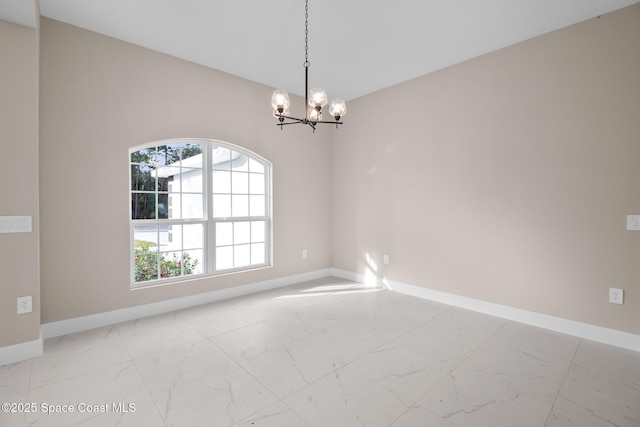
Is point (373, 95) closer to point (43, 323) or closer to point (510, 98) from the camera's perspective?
point (510, 98)

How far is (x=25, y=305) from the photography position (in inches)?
95.8

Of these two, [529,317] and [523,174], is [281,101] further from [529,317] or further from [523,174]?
[529,317]

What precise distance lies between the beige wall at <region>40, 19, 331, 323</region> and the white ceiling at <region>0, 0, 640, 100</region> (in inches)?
8.8

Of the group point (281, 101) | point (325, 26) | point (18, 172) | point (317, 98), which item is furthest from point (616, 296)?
point (18, 172)

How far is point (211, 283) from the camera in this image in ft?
12.6

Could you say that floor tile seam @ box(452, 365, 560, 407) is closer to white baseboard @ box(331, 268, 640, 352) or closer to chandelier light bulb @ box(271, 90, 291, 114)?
white baseboard @ box(331, 268, 640, 352)

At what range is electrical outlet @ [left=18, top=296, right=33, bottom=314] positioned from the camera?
2.41 meters

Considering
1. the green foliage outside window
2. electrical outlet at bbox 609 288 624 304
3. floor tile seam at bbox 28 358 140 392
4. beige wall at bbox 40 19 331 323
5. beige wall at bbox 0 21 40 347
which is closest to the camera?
floor tile seam at bbox 28 358 140 392

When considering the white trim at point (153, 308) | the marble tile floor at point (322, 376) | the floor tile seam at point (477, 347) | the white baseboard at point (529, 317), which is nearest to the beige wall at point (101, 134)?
the white trim at point (153, 308)

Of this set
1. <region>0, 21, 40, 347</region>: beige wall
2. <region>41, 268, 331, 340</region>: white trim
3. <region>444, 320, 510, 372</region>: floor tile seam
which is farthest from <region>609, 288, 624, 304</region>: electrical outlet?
<region>0, 21, 40, 347</region>: beige wall

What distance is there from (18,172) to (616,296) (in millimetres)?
5191

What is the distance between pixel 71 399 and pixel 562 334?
410 cm

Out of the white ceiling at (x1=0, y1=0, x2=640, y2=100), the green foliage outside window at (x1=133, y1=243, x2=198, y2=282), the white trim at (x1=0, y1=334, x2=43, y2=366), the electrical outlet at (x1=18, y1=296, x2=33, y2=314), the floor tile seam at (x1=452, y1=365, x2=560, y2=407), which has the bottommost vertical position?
the floor tile seam at (x1=452, y1=365, x2=560, y2=407)

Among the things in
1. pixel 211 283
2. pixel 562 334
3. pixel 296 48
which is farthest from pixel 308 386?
pixel 296 48
